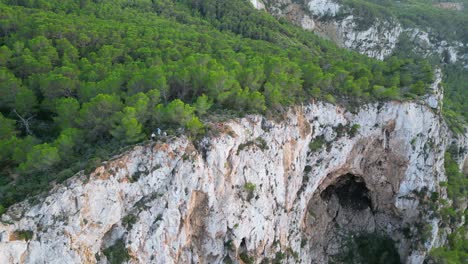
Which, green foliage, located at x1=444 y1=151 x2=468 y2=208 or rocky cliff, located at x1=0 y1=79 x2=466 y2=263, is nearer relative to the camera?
rocky cliff, located at x1=0 y1=79 x2=466 y2=263

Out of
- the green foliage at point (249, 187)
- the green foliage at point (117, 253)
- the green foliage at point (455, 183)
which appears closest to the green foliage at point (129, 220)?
the green foliage at point (117, 253)

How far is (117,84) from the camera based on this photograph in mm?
22734

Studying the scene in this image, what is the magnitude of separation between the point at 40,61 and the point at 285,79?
1669 centimetres

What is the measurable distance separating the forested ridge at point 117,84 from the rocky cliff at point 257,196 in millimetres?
1235

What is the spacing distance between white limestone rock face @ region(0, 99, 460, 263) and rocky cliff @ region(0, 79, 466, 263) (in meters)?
0.06

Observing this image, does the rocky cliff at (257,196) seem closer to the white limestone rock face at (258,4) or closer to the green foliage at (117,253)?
the green foliage at (117,253)

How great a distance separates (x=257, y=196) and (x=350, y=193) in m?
14.9

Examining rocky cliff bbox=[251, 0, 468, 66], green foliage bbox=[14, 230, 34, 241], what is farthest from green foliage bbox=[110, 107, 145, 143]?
rocky cliff bbox=[251, 0, 468, 66]

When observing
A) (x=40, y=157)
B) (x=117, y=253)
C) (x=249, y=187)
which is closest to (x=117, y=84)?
(x=40, y=157)

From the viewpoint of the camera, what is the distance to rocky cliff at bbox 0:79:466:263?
55.1 feet

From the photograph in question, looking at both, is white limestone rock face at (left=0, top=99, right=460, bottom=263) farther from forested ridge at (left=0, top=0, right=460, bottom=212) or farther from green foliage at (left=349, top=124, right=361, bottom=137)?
forested ridge at (left=0, top=0, right=460, bottom=212)

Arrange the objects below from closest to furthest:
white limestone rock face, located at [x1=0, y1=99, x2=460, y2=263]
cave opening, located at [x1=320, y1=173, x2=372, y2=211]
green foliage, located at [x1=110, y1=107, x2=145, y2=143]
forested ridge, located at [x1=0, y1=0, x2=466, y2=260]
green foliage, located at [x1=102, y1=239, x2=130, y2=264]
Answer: white limestone rock face, located at [x1=0, y1=99, x2=460, y2=263], green foliage, located at [x1=102, y1=239, x2=130, y2=264], forested ridge, located at [x1=0, y1=0, x2=466, y2=260], green foliage, located at [x1=110, y1=107, x2=145, y2=143], cave opening, located at [x1=320, y1=173, x2=372, y2=211]

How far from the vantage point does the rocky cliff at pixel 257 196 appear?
1680 centimetres

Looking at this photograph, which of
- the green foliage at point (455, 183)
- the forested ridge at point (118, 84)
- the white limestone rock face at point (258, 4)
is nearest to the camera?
the forested ridge at point (118, 84)
